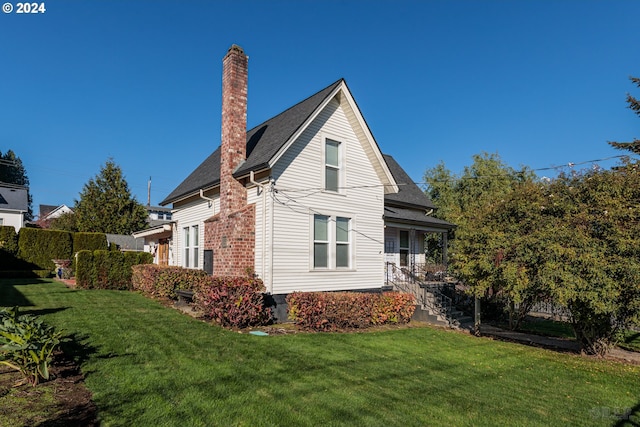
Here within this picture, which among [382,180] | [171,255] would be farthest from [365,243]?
[171,255]

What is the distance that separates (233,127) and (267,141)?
125 cm

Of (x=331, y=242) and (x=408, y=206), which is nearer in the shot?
(x=331, y=242)

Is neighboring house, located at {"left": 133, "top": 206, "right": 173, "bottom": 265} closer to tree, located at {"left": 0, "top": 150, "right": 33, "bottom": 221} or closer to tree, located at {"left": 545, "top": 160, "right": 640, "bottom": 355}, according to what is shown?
tree, located at {"left": 545, "top": 160, "right": 640, "bottom": 355}

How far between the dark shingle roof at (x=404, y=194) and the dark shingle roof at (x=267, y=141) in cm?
582

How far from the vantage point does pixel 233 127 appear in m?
13.0

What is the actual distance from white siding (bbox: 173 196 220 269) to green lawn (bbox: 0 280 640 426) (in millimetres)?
5412

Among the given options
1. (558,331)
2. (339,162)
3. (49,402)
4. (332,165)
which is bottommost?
(558,331)

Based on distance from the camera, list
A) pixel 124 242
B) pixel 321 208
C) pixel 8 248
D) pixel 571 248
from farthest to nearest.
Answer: pixel 124 242 < pixel 8 248 < pixel 321 208 < pixel 571 248

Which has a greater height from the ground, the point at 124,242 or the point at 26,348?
the point at 124,242

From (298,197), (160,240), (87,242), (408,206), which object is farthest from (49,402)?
(87,242)

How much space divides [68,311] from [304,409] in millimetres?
9115

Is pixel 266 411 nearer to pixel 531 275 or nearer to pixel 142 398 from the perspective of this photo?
pixel 142 398

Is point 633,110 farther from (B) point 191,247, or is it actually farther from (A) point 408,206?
(B) point 191,247

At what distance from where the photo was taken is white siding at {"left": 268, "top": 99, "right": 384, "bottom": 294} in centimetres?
1222
